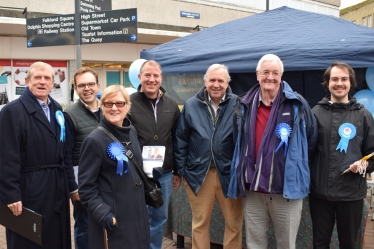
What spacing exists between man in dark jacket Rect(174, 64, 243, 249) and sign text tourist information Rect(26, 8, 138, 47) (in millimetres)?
3144

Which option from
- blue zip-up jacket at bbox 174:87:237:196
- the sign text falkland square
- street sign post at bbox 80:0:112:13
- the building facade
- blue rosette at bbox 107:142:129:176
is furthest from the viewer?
the building facade

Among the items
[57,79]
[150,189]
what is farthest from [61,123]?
[57,79]

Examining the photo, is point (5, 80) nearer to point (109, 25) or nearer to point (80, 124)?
point (109, 25)

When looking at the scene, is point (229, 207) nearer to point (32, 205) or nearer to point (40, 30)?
point (32, 205)

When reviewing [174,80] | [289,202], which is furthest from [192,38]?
[289,202]

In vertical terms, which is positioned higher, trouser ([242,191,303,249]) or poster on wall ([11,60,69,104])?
poster on wall ([11,60,69,104])

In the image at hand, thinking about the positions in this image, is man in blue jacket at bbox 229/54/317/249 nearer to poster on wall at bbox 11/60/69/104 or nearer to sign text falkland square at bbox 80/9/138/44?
sign text falkland square at bbox 80/9/138/44

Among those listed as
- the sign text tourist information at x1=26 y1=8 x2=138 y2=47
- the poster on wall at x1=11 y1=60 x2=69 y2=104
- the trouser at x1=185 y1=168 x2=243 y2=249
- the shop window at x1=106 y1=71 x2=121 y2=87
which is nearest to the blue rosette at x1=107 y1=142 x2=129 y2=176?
the trouser at x1=185 y1=168 x2=243 y2=249

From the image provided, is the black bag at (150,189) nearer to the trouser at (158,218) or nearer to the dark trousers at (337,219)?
the trouser at (158,218)

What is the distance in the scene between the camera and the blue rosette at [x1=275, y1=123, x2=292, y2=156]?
2.93 metres

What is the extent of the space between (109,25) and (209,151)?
361 centimetres

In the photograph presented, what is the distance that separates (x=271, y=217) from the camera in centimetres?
315

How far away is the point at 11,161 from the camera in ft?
9.34

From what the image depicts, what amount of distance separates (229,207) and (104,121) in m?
1.43
